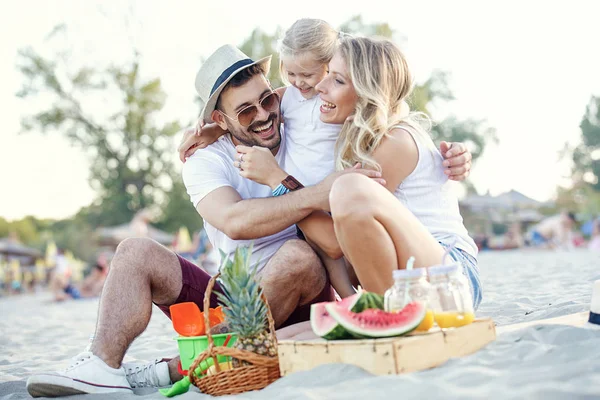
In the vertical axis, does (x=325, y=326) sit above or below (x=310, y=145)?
below

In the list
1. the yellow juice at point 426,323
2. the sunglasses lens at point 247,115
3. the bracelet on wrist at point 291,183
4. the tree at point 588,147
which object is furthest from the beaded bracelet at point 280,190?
the tree at point 588,147

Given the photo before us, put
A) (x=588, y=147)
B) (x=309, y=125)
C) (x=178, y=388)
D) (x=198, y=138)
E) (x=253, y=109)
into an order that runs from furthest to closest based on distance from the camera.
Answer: (x=588, y=147) < (x=198, y=138) < (x=253, y=109) < (x=309, y=125) < (x=178, y=388)

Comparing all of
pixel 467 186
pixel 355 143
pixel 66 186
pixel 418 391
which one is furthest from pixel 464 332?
pixel 467 186

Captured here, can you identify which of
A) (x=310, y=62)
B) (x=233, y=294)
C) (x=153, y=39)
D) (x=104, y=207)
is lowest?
(x=233, y=294)

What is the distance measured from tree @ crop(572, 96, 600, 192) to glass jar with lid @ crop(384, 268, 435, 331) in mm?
52122

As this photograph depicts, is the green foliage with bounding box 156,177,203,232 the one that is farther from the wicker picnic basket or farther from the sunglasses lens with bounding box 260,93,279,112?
the wicker picnic basket

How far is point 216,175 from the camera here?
431 centimetres

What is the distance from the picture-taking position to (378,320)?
2914 millimetres

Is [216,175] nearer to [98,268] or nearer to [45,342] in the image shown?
[45,342]

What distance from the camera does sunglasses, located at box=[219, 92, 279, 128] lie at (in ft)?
14.7

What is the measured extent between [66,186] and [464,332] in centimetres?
3921

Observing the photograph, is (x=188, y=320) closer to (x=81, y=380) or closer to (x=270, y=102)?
(x=81, y=380)

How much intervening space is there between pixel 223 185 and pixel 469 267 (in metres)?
1.51

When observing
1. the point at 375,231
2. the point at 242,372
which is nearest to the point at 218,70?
the point at 375,231
